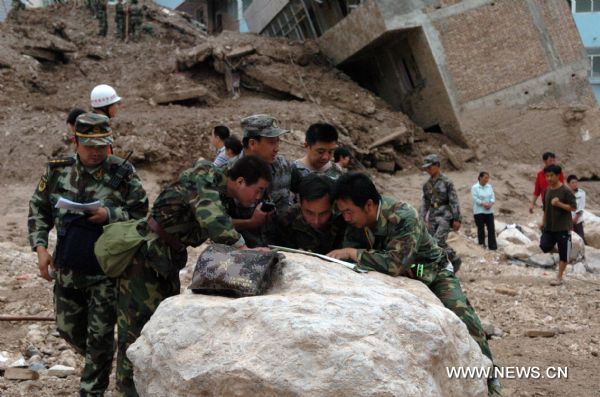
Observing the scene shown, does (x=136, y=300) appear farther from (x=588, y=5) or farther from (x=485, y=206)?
(x=588, y=5)

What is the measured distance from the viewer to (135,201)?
13.6ft

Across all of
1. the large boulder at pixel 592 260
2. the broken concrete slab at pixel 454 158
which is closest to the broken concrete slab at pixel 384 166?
the broken concrete slab at pixel 454 158

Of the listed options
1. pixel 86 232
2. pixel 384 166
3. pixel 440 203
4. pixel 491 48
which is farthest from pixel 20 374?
pixel 491 48

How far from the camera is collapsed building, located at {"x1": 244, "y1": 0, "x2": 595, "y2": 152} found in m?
15.9

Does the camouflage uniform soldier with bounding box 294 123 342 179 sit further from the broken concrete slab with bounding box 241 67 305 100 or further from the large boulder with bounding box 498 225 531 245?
the broken concrete slab with bounding box 241 67 305 100

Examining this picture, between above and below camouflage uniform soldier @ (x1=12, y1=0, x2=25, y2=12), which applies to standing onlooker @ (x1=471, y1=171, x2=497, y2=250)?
below

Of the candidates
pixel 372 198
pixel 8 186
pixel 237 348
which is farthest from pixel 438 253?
pixel 8 186

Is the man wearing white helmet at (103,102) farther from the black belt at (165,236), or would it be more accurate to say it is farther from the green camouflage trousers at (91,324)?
the black belt at (165,236)

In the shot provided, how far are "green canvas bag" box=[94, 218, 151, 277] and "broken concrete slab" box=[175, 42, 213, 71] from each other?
13.8 m

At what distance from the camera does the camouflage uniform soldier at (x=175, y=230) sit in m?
3.43

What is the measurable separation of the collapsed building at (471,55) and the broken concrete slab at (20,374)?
497 inches

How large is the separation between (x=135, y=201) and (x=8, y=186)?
917cm

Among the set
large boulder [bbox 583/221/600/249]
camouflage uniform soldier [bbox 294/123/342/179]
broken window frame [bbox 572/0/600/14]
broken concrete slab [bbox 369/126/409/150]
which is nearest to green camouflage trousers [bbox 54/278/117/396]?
camouflage uniform soldier [bbox 294/123/342/179]

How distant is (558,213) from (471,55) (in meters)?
8.28
